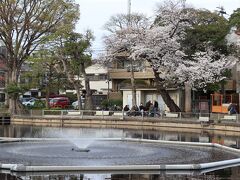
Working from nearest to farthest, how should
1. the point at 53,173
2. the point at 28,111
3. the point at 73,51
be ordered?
1. the point at 53,173
2. the point at 28,111
3. the point at 73,51

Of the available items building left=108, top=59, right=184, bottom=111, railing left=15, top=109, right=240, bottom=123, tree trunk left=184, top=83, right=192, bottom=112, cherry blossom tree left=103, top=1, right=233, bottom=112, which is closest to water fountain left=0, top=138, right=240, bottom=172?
railing left=15, top=109, right=240, bottom=123

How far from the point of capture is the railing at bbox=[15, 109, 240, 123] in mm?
41375

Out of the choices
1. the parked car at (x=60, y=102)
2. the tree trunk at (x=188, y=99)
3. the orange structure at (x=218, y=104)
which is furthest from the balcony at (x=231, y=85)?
the parked car at (x=60, y=102)

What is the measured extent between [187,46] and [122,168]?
107 feet

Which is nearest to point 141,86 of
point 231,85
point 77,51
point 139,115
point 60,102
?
point 77,51

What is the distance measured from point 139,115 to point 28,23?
56.3 ft

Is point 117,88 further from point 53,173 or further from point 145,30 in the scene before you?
point 53,173

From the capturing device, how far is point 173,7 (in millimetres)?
49438

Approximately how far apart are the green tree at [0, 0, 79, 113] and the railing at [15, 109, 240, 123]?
6.22 metres

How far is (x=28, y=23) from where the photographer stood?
55.2 meters

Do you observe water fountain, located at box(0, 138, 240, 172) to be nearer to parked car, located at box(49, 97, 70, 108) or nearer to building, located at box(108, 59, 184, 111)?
building, located at box(108, 59, 184, 111)

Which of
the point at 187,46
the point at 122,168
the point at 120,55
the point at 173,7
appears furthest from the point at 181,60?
the point at 122,168

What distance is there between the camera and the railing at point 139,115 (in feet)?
136

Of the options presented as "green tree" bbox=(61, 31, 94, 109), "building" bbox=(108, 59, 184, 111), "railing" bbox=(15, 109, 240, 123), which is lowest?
"railing" bbox=(15, 109, 240, 123)
